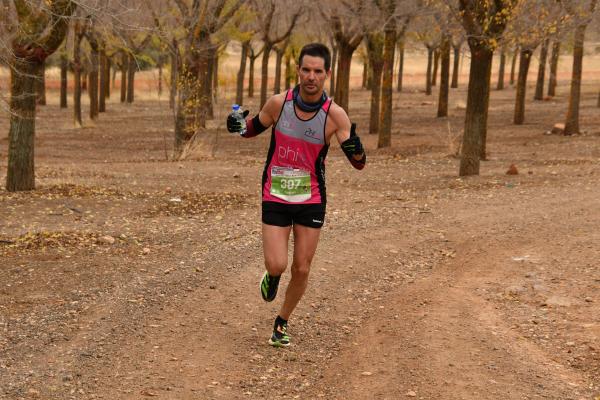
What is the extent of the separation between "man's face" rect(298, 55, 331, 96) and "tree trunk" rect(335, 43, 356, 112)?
20414 mm

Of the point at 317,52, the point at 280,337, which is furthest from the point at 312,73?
the point at 280,337

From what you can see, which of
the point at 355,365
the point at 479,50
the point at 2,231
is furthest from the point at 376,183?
the point at 355,365

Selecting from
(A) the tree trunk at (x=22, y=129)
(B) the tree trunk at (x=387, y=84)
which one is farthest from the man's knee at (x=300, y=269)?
(B) the tree trunk at (x=387, y=84)

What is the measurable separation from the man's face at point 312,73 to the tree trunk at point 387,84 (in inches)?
581

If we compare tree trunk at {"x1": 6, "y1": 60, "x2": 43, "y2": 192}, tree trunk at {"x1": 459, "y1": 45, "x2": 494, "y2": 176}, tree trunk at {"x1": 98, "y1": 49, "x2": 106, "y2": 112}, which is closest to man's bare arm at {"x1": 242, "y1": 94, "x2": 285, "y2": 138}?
tree trunk at {"x1": 6, "y1": 60, "x2": 43, "y2": 192}

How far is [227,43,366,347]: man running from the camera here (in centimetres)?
548

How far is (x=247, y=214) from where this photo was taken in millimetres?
11539

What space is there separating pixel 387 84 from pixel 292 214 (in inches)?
597

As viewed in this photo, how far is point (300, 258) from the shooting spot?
19.0 feet

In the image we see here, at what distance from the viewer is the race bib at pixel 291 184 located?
18.5ft

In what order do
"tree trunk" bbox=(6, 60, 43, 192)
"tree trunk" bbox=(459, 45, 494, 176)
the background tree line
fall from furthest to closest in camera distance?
"tree trunk" bbox=(459, 45, 494, 176), "tree trunk" bbox=(6, 60, 43, 192), the background tree line

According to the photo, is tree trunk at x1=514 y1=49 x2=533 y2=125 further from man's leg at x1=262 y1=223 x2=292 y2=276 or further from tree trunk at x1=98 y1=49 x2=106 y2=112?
man's leg at x1=262 y1=223 x2=292 y2=276

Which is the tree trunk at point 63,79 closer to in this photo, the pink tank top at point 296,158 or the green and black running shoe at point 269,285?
the green and black running shoe at point 269,285

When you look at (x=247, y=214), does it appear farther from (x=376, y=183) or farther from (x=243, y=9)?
(x=243, y=9)
